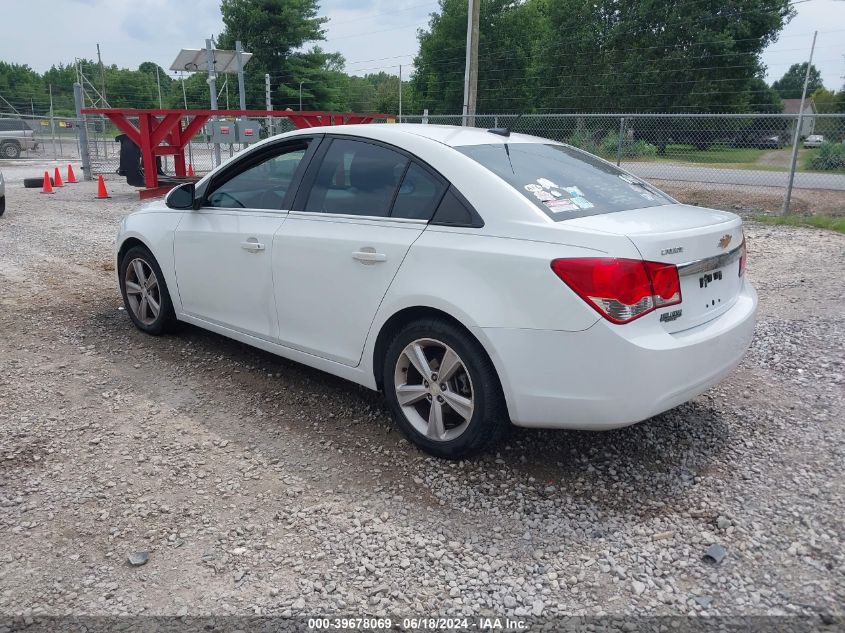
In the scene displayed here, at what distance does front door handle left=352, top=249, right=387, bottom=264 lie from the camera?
345 centimetres

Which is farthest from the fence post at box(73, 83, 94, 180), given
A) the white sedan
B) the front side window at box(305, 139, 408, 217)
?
the front side window at box(305, 139, 408, 217)

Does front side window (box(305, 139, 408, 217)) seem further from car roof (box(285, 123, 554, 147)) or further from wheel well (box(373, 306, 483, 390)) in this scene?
wheel well (box(373, 306, 483, 390))

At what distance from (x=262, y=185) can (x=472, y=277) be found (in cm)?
184

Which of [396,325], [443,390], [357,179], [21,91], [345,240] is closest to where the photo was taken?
[443,390]

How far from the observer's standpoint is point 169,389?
170 inches

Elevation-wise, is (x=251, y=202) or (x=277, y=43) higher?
(x=277, y=43)

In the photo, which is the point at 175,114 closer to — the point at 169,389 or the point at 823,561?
the point at 169,389

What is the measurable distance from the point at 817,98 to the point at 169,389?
64.2m

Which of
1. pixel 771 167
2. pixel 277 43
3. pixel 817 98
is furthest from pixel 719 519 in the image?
pixel 817 98

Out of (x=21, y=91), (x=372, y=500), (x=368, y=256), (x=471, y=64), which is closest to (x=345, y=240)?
(x=368, y=256)

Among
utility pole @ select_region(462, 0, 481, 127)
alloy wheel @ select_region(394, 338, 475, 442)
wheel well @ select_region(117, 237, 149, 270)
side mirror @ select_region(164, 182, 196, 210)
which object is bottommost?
alloy wheel @ select_region(394, 338, 475, 442)

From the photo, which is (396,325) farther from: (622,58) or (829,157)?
(622,58)

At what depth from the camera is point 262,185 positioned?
4.31 m

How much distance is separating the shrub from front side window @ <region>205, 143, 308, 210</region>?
1965 centimetres
